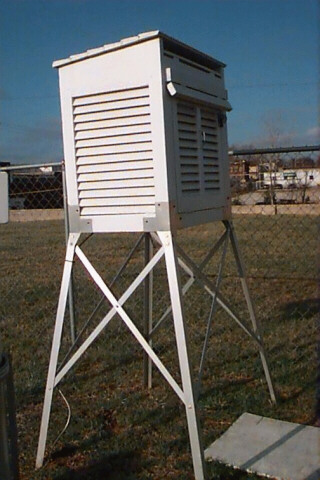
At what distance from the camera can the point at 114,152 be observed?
2.74 meters

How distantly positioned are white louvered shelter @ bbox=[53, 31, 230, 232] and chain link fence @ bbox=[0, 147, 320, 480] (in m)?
0.68

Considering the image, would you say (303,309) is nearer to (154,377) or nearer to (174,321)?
(154,377)

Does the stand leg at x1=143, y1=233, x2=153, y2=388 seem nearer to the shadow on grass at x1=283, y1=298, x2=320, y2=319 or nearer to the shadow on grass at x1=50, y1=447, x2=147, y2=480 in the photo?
A: the shadow on grass at x1=50, y1=447, x2=147, y2=480


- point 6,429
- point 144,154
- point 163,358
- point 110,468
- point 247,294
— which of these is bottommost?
point 110,468

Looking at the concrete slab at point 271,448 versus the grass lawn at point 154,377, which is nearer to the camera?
the concrete slab at point 271,448

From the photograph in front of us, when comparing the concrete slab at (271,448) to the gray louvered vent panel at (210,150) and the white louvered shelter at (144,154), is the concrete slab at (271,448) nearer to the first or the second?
the white louvered shelter at (144,154)

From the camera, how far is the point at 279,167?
4.50 m

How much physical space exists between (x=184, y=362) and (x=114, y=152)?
43.3 inches

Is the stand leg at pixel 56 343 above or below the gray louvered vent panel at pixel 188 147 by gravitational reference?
below

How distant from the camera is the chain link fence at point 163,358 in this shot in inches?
119

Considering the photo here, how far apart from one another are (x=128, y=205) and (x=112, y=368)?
1.91 meters

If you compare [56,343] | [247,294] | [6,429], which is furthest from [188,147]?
[6,429]

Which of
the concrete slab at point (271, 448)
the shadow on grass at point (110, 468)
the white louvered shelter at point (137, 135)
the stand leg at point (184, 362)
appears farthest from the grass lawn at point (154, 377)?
the white louvered shelter at point (137, 135)

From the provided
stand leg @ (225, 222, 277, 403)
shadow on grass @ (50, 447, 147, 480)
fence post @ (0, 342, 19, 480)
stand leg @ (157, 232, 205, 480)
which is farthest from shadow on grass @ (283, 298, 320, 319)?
fence post @ (0, 342, 19, 480)
